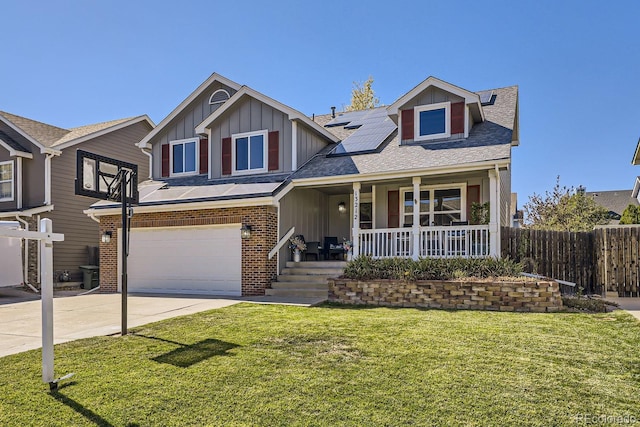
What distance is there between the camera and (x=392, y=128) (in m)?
14.8

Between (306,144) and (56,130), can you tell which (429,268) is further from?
(56,130)

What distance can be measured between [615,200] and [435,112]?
36582 millimetres

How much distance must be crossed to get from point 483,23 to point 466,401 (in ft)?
44.0

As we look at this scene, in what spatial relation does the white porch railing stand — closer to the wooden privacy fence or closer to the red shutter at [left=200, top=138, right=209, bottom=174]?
the wooden privacy fence

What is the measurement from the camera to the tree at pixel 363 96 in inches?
1078

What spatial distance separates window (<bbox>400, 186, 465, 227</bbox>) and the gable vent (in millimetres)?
7871

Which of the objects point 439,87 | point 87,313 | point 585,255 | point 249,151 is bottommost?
point 87,313

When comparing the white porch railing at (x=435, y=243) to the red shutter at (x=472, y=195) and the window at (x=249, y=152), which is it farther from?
the window at (x=249, y=152)

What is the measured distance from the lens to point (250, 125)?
46.5 ft

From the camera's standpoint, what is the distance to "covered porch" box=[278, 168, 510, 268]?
10.9 m

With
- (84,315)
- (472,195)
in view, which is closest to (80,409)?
(84,315)

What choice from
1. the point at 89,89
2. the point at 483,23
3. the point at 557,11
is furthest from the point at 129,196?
the point at 557,11

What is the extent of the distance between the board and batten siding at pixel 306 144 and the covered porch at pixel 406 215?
1.07 meters

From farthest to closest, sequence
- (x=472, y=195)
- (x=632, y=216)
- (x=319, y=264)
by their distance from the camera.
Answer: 1. (x=632, y=216)
2. (x=472, y=195)
3. (x=319, y=264)
